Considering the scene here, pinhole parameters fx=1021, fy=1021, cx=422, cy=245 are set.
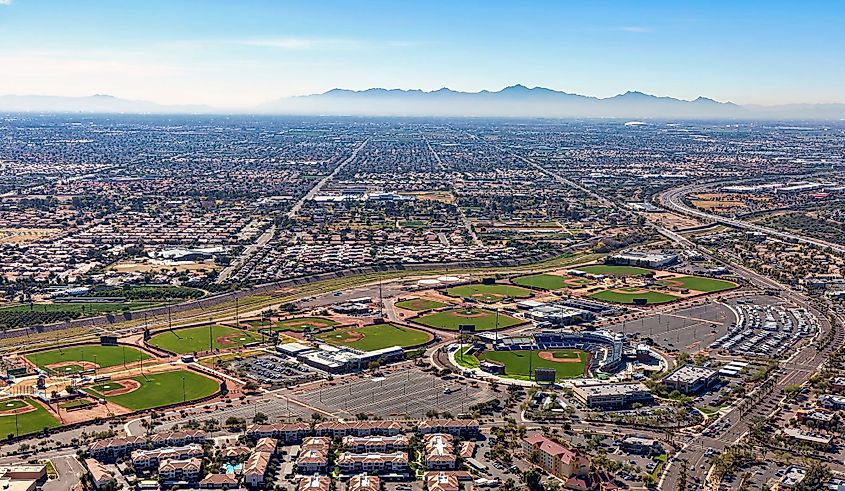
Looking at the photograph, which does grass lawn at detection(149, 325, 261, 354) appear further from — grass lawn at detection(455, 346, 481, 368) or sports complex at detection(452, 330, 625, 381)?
sports complex at detection(452, 330, 625, 381)

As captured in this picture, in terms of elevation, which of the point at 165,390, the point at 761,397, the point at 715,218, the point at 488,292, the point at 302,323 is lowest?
the point at 165,390

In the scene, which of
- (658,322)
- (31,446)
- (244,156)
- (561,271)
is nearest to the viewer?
(31,446)

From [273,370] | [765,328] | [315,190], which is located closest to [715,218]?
[765,328]

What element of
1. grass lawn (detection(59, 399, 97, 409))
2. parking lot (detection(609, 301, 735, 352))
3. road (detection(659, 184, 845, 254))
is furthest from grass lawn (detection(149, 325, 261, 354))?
road (detection(659, 184, 845, 254))

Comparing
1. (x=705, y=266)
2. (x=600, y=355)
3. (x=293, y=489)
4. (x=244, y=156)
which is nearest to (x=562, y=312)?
(x=600, y=355)

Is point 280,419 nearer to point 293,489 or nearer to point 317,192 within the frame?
point 293,489

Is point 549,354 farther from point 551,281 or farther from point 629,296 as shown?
point 551,281
